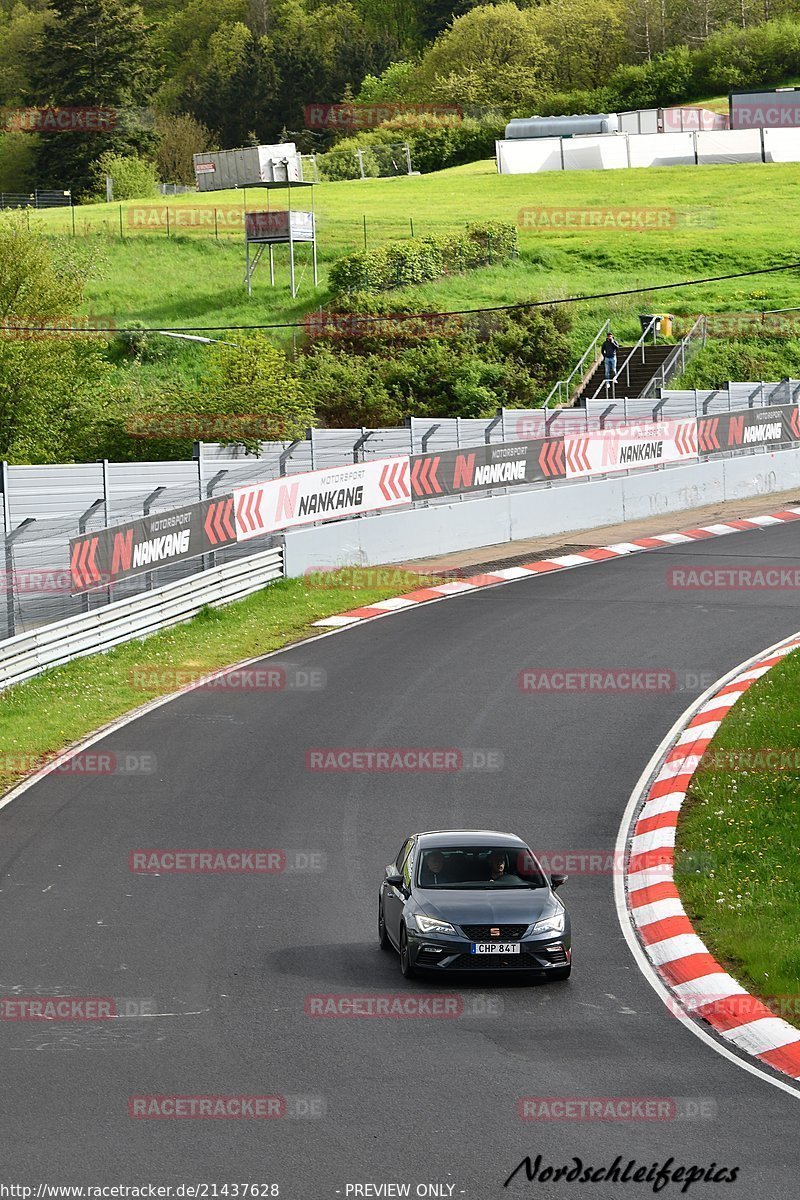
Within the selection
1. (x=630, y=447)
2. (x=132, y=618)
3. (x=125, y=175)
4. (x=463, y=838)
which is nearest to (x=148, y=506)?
(x=132, y=618)

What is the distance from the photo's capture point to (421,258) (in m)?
63.1

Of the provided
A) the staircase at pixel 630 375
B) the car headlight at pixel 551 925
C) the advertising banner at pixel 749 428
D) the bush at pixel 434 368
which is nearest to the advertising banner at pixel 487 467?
the advertising banner at pixel 749 428

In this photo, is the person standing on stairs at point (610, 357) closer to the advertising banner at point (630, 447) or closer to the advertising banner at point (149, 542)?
the advertising banner at point (630, 447)

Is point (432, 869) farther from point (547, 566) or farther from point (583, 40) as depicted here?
point (583, 40)

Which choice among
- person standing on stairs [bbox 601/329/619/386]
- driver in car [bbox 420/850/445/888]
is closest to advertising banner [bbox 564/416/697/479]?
person standing on stairs [bbox 601/329/619/386]

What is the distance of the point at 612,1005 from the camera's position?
11461 millimetres

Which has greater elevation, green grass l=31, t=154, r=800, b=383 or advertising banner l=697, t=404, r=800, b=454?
green grass l=31, t=154, r=800, b=383

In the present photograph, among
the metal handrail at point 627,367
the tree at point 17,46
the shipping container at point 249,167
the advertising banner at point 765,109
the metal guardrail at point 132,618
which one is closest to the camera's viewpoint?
the metal guardrail at point 132,618

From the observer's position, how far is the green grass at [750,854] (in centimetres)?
1232

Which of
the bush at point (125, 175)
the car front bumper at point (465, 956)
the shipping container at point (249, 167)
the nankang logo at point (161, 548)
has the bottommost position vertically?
the car front bumper at point (465, 956)

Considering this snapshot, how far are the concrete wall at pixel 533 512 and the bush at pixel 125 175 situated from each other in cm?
6766

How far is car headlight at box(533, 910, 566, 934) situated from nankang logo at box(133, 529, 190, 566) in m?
14.5

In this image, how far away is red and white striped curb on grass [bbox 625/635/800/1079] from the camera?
428 inches

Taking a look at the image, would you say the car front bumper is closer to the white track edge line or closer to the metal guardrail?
the white track edge line
